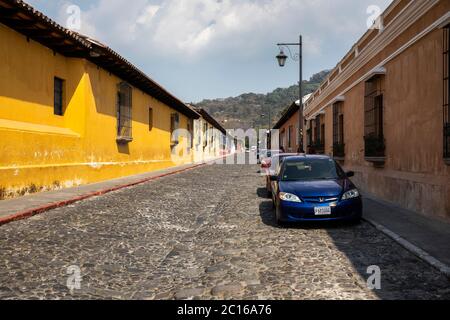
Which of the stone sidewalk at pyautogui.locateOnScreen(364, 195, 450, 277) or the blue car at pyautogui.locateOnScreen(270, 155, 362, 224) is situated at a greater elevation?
the blue car at pyautogui.locateOnScreen(270, 155, 362, 224)

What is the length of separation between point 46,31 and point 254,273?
31.5 feet

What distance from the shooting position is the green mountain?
128 metres

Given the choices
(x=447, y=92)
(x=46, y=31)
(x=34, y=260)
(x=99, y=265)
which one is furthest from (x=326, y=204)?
(x=46, y=31)

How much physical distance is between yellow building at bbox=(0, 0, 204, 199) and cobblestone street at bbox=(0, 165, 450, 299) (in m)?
2.75

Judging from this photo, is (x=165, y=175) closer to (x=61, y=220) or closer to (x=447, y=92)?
(x=61, y=220)

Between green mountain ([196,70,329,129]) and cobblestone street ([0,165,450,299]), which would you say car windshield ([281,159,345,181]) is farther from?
green mountain ([196,70,329,129])

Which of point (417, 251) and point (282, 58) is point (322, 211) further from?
point (282, 58)

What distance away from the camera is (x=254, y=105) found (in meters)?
146

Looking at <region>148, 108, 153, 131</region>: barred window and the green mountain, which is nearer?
<region>148, 108, 153, 131</region>: barred window

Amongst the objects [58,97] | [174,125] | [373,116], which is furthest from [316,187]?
[174,125]

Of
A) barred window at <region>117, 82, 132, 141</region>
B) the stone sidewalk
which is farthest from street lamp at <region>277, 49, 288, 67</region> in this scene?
the stone sidewalk

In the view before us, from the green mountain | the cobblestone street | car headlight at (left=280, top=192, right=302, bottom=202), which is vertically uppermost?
the green mountain

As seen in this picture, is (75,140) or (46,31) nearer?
(46,31)

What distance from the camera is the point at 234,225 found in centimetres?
782
